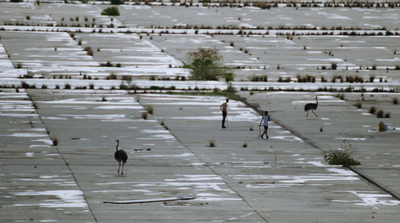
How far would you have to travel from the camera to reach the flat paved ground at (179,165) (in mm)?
19391

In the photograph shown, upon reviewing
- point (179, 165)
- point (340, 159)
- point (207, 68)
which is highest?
point (340, 159)

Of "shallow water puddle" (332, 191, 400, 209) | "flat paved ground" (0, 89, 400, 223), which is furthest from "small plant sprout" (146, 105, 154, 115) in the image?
"shallow water puddle" (332, 191, 400, 209)

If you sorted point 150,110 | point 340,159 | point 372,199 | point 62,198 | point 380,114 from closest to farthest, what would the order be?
point 62,198
point 372,199
point 340,159
point 150,110
point 380,114

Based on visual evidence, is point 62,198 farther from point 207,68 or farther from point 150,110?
point 207,68

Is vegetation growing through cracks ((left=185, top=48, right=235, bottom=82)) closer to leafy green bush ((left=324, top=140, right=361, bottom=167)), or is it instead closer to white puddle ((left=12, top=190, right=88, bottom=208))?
leafy green bush ((left=324, top=140, right=361, bottom=167))

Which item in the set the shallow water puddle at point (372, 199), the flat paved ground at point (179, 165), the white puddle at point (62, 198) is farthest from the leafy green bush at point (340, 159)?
the white puddle at point (62, 198)

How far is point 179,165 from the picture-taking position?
2450cm

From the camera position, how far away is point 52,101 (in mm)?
36406

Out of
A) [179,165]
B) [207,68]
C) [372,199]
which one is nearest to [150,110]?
[179,165]

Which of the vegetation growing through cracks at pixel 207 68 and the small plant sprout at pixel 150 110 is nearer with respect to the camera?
the small plant sprout at pixel 150 110

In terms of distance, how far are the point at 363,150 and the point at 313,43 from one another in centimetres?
3494

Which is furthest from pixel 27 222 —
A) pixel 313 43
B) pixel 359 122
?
pixel 313 43

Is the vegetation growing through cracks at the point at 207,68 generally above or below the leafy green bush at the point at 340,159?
below

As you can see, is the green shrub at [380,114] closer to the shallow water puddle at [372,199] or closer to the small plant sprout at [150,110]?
the small plant sprout at [150,110]
